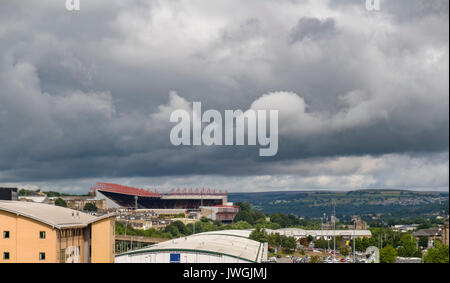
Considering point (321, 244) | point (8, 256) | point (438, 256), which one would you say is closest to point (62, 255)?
point (8, 256)

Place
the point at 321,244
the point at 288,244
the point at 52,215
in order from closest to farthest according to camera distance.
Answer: the point at 52,215, the point at 288,244, the point at 321,244

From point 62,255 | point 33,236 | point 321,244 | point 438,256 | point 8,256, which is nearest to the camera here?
point 33,236

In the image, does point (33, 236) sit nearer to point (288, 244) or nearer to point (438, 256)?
point (438, 256)

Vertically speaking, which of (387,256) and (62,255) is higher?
(62,255)

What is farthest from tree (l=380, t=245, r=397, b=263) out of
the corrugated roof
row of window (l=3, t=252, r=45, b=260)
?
row of window (l=3, t=252, r=45, b=260)

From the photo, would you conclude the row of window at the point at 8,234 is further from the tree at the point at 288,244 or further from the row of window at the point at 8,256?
the tree at the point at 288,244

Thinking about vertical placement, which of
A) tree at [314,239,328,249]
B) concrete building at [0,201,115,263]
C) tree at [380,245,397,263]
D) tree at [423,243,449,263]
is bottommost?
tree at [314,239,328,249]

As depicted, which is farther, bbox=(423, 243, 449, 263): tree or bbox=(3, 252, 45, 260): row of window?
bbox=(423, 243, 449, 263): tree

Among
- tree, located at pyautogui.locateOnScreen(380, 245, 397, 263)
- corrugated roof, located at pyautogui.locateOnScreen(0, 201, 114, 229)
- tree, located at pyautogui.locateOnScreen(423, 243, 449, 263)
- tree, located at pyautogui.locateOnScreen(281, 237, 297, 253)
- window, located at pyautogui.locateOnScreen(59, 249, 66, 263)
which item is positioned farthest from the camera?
tree, located at pyautogui.locateOnScreen(281, 237, 297, 253)

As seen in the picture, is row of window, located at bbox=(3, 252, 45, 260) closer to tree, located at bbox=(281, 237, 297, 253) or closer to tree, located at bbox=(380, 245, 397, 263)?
tree, located at bbox=(380, 245, 397, 263)
